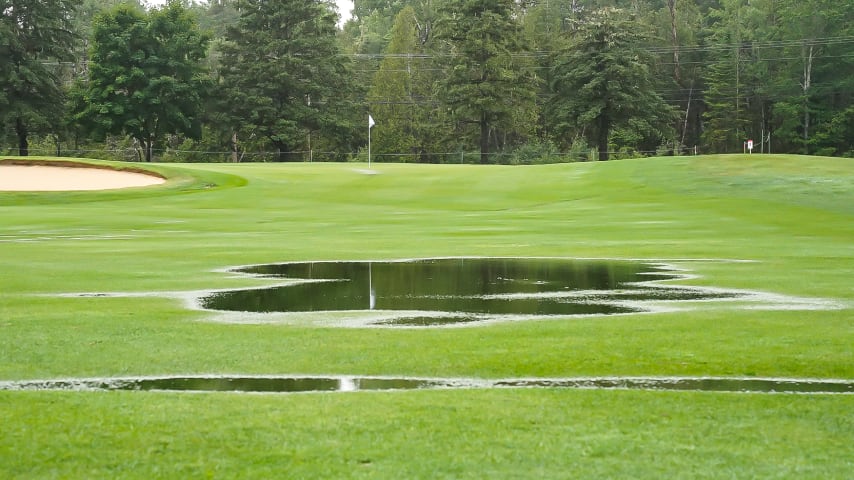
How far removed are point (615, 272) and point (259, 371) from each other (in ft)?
31.4

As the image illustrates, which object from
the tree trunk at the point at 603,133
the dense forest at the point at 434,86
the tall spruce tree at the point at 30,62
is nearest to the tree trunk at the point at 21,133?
the tall spruce tree at the point at 30,62

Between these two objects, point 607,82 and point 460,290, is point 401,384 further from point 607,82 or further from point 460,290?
point 607,82

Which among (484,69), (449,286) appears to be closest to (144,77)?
(484,69)

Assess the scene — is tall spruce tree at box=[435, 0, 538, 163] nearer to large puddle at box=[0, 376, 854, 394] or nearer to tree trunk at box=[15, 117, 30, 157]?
tree trunk at box=[15, 117, 30, 157]

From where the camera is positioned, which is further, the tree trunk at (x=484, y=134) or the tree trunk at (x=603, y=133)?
the tree trunk at (x=603, y=133)

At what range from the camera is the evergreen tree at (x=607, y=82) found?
89.2 metres

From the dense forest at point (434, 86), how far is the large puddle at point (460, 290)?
68.0 m

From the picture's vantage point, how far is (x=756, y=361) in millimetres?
8633

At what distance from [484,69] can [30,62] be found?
38124 mm

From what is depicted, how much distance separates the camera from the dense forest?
83.1 meters

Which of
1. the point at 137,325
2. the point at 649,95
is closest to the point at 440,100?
the point at 649,95

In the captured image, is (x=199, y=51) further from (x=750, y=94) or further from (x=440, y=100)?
(x=750, y=94)

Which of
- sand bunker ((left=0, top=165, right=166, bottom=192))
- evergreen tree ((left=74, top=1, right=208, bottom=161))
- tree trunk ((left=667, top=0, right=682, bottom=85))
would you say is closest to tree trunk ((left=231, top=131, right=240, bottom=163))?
evergreen tree ((left=74, top=1, right=208, bottom=161))

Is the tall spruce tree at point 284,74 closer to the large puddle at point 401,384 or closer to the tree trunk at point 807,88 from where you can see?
the tree trunk at point 807,88
